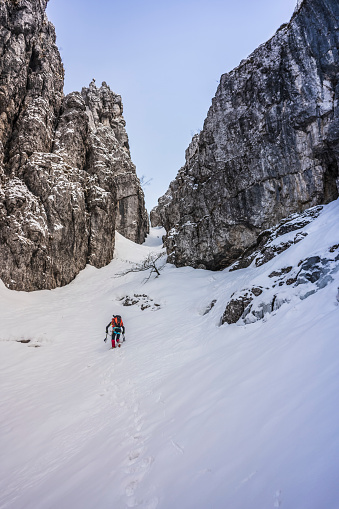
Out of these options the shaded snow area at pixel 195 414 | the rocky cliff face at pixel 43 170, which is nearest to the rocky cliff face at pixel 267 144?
the shaded snow area at pixel 195 414

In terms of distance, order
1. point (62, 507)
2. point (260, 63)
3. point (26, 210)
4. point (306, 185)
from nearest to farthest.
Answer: point (62, 507) < point (306, 185) < point (260, 63) < point (26, 210)

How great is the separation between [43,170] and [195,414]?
2655cm

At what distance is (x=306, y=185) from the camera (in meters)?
16.8

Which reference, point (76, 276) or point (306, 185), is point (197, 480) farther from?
point (76, 276)

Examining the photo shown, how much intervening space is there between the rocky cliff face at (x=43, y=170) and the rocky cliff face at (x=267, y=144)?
37.4 ft

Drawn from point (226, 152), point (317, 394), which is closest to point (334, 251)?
point (317, 394)

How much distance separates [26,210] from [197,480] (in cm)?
2475

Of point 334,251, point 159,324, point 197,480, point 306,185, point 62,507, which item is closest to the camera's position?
point 197,480

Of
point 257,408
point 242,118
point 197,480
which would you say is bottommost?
point 197,480

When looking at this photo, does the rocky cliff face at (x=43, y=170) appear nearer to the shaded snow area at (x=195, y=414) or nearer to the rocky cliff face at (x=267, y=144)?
the rocky cliff face at (x=267, y=144)

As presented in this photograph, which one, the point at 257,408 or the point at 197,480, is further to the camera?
the point at 257,408

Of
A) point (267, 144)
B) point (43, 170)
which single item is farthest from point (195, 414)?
point (43, 170)

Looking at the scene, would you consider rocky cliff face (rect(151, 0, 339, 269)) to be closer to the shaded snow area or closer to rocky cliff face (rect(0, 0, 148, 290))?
the shaded snow area

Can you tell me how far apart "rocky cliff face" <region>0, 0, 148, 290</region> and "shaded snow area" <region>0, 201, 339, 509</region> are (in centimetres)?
1348
